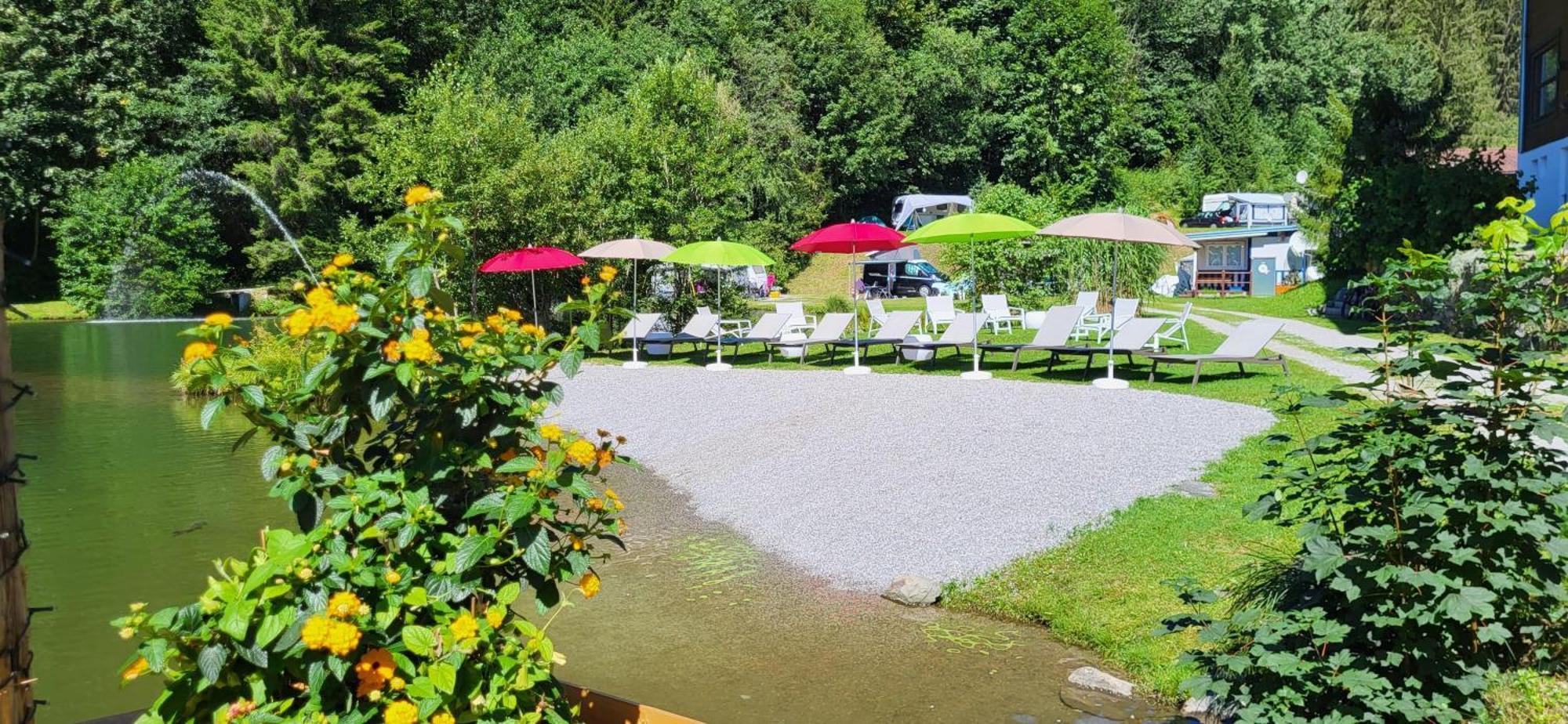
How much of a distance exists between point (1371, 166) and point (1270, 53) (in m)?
31.3

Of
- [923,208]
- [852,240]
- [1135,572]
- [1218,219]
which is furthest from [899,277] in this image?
[1135,572]

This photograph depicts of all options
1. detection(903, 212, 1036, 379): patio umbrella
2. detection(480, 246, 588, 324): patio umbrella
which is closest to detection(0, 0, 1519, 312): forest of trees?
detection(480, 246, 588, 324): patio umbrella

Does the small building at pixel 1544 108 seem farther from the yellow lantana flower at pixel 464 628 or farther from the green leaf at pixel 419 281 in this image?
the yellow lantana flower at pixel 464 628

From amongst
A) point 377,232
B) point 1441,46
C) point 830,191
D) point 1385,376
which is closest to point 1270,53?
point 1441,46

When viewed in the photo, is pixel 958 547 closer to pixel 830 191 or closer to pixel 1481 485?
pixel 1481 485

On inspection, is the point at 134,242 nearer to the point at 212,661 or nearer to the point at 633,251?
the point at 633,251

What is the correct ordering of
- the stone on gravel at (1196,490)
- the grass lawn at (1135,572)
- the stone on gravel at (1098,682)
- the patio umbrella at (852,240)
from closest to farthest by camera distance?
the stone on gravel at (1098,682)
the grass lawn at (1135,572)
the stone on gravel at (1196,490)
the patio umbrella at (852,240)

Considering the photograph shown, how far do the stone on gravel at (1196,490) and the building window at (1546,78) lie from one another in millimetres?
17331

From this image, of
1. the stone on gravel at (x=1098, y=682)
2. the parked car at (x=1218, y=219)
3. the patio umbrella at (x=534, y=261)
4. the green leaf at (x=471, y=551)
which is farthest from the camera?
the parked car at (x=1218, y=219)

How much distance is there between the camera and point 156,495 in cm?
994

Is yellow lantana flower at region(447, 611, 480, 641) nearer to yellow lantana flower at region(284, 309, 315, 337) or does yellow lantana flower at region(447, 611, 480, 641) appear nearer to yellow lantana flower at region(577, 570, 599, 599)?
yellow lantana flower at region(577, 570, 599, 599)

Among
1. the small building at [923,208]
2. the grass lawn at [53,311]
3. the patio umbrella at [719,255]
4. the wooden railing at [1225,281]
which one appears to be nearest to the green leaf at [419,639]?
the patio umbrella at [719,255]

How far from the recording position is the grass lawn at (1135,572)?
220 inches

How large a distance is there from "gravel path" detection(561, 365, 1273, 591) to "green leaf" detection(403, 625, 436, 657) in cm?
435
